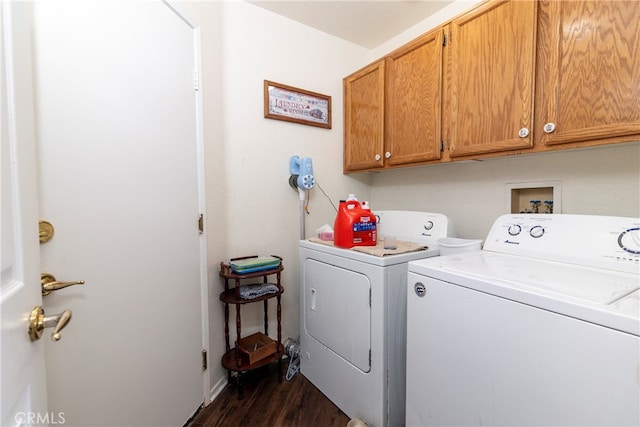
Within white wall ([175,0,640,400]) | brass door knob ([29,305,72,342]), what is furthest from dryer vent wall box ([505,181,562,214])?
brass door knob ([29,305,72,342])

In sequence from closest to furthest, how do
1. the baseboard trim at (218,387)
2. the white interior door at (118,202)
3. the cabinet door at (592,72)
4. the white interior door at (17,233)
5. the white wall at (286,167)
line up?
the white interior door at (17,233) < the white interior door at (118,202) < the cabinet door at (592,72) < the white wall at (286,167) < the baseboard trim at (218,387)

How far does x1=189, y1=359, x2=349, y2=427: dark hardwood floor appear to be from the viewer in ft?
4.99

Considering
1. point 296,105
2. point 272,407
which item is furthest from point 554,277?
point 296,105

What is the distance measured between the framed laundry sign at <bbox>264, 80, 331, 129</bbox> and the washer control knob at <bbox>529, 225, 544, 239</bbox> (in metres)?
1.58

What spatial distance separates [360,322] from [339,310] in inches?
6.6

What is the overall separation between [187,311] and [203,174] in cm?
76

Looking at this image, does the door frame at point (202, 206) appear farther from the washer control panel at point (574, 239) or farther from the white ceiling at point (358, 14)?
the washer control panel at point (574, 239)

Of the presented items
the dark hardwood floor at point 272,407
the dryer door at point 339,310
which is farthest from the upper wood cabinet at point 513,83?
the dark hardwood floor at point 272,407

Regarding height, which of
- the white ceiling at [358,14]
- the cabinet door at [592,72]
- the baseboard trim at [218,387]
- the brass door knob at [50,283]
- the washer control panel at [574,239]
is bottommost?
the baseboard trim at [218,387]

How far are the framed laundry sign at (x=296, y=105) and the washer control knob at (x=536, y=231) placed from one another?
5.19ft

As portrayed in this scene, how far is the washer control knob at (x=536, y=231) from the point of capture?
1.22m

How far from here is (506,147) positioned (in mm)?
1365

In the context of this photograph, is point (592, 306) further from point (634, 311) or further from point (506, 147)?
point (506, 147)

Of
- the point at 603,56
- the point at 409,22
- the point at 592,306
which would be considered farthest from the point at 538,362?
the point at 409,22
